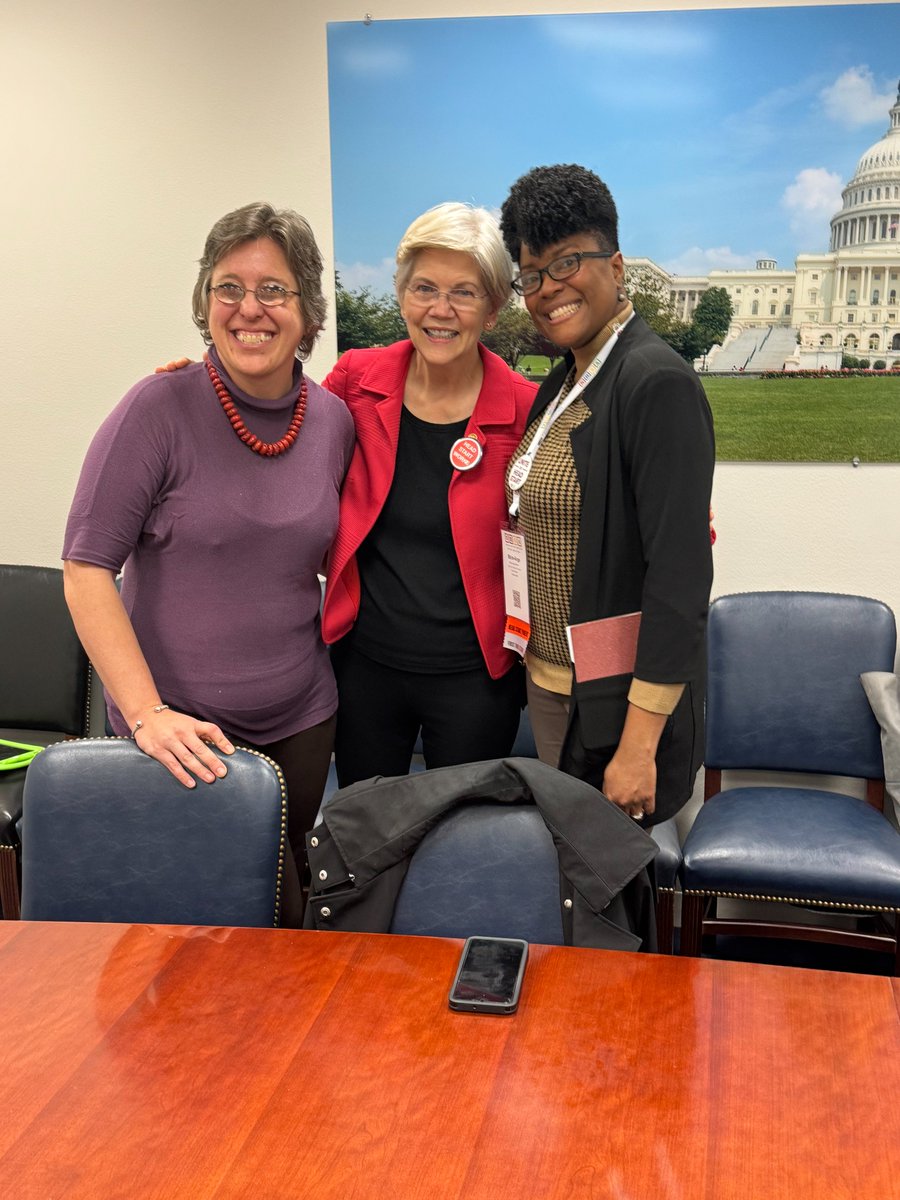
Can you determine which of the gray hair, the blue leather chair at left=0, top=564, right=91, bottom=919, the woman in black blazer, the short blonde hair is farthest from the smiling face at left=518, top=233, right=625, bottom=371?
the blue leather chair at left=0, top=564, right=91, bottom=919

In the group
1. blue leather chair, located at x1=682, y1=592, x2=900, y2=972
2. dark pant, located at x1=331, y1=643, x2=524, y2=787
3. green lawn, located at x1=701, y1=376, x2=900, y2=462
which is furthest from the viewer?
green lawn, located at x1=701, y1=376, x2=900, y2=462

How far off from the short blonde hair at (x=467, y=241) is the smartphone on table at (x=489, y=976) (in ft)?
→ 3.93

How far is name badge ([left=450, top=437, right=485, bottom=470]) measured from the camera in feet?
6.47

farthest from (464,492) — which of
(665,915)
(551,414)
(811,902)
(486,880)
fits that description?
(811,902)

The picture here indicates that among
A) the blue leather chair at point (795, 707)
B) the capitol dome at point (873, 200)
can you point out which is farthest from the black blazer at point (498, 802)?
the capitol dome at point (873, 200)

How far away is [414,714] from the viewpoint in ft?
6.96

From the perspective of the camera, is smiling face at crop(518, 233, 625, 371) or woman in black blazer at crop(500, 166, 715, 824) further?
smiling face at crop(518, 233, 625, 371)

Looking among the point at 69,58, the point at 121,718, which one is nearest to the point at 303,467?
the point at 121,718

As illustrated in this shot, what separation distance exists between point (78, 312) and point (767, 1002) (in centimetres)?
287

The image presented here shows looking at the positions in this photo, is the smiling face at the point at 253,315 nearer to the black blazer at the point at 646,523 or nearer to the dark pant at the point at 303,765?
the black blazer at the point at 646,523

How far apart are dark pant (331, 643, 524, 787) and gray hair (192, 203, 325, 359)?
0.66 meters

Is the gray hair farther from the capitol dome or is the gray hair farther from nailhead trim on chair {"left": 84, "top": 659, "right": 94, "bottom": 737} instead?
the capitol dome

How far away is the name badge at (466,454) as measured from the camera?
1972mm

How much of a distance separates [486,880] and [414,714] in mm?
651
